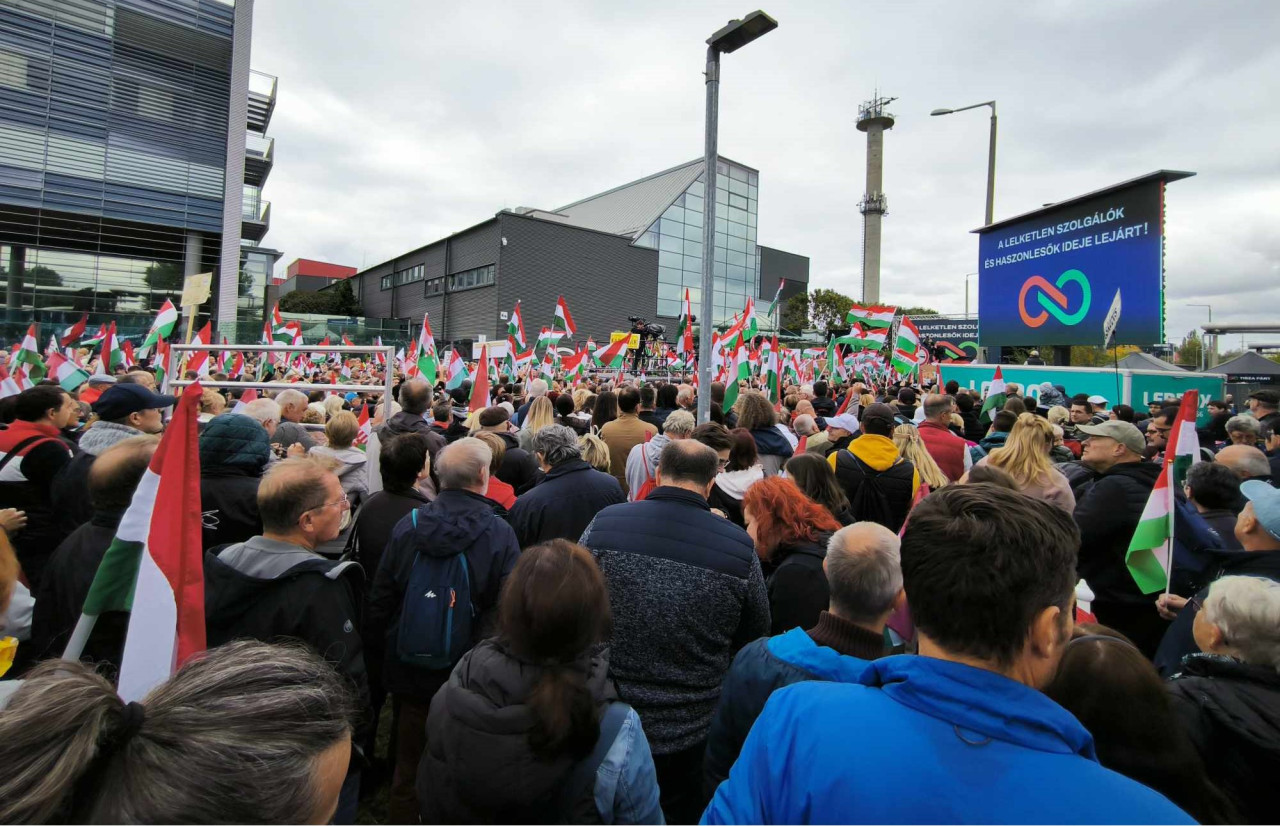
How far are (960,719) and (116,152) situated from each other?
102 feet

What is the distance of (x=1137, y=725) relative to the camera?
160cm

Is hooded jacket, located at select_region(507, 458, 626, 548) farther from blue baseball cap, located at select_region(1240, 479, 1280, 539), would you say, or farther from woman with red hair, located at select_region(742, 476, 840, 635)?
blue baseball cap, located at select_region(1240, 479, 1280, 539)

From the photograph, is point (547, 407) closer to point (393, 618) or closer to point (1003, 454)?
point (393, 618)

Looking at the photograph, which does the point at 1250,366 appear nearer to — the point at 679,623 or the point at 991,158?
the point at 991,158

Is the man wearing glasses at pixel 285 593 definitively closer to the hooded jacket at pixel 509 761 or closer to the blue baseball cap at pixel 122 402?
the hooded jacket at pixel 509 761

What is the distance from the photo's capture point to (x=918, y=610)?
1228 millimetres

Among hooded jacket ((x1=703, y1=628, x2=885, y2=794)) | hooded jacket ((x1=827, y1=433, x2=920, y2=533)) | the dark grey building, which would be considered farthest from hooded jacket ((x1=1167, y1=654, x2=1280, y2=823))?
the dark grey building

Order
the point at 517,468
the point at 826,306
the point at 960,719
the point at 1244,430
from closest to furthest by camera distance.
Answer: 1. the point at 960,719
2. the point at 517,468
3. the point at 1244,430
4. the point at 826,306

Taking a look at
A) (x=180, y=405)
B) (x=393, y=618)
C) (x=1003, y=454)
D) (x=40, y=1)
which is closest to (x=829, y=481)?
(x=1003, y=454)

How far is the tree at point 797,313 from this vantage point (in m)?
56.3

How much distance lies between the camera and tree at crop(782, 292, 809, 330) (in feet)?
185

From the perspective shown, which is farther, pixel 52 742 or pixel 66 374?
pixel 66 374

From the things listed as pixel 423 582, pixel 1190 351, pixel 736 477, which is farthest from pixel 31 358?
pixel 1190 351

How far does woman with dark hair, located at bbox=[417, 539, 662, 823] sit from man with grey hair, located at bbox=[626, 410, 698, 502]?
291cm
